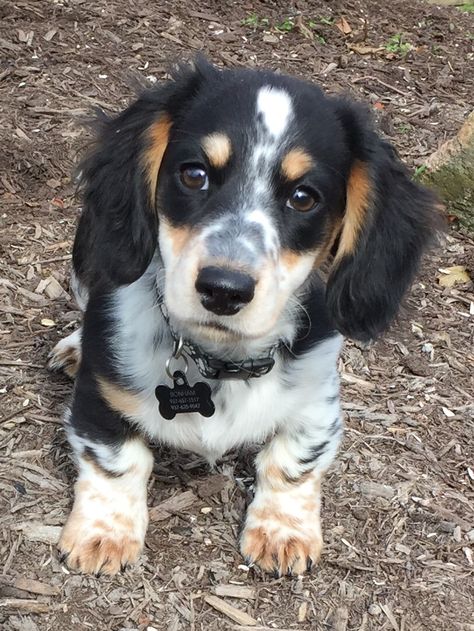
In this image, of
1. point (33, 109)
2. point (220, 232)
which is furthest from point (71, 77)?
point (220, 232)

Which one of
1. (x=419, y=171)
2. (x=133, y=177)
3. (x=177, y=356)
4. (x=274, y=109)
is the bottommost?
(x=419, y=171)

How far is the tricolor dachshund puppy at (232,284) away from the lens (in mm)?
2717

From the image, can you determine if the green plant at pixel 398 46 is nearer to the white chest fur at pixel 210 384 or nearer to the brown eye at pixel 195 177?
the white chest fur at pixel 210 384

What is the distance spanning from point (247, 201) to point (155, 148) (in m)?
0.42

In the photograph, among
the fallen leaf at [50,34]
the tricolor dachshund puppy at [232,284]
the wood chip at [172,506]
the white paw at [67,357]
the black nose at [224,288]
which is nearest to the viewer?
the black nose at [224,288]

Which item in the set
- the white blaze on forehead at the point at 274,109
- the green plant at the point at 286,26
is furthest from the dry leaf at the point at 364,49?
the white blaze on forehead at the point at 274,109

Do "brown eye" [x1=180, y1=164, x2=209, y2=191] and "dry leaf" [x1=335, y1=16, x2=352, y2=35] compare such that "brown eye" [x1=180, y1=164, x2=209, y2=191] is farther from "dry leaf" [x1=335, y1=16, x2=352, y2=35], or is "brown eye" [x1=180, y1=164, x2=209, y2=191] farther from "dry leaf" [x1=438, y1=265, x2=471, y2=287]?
"dry leaf" [x1=335, y1=16, x2=352, y2=35]

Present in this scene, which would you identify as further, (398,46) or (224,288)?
(398,46)

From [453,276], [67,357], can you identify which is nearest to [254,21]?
[453,276]

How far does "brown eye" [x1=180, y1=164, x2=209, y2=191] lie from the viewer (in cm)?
279

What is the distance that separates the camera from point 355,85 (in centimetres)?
645

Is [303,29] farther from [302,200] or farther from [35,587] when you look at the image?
[35,587]

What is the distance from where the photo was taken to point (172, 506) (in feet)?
11.7

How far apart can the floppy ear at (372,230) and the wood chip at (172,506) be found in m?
1.01
